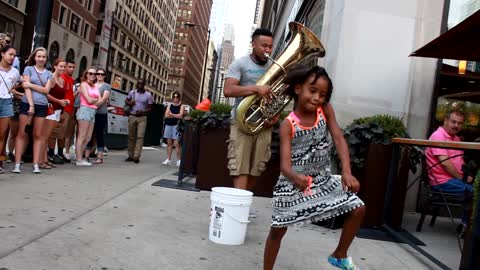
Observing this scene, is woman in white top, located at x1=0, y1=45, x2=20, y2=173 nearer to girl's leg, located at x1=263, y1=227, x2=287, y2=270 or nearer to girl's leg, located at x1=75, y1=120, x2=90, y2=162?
girl's leg, located at x1=75, y1=120, x2=90, y2=162

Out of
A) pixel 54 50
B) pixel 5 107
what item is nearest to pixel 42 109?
pixel 5 107

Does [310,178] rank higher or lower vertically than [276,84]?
lower

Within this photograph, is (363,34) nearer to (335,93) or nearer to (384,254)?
(335,93)

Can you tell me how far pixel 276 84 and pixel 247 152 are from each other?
2.48 feet

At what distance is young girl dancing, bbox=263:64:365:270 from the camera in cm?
291

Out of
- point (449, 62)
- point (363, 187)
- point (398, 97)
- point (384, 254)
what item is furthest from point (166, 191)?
point (449, 62)

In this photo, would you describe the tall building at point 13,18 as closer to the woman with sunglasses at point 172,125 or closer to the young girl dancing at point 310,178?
the woman with sunglasses at point 172,125

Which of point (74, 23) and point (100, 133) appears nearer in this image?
point (100, 133)

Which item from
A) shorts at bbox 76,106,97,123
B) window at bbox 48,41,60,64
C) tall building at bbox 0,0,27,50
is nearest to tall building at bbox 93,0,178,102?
window at bbox 48,41,60,64

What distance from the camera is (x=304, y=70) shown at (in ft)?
10.0

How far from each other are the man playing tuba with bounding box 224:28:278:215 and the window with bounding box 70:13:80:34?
52172mm

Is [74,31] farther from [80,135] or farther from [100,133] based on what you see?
[80,135]

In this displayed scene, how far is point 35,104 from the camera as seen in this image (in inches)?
264

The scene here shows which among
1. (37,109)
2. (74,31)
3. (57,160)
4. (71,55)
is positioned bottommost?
(57,160)
